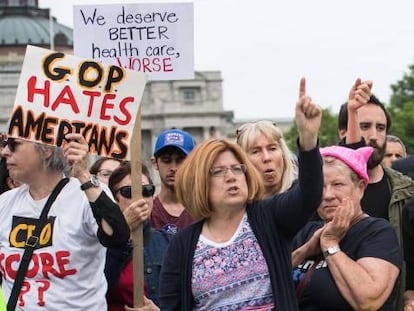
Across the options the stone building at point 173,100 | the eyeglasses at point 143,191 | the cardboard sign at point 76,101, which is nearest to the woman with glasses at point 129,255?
the eyeglasses at point 143,191

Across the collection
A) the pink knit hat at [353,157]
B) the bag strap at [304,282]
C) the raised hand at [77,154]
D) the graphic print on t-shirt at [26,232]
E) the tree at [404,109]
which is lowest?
the bag strap at [304,282]

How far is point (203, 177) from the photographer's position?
384 centimetres

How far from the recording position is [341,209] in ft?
13.0

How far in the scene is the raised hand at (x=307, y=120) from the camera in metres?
3.56

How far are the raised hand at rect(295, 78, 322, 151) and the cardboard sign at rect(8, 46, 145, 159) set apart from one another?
4.09 ft

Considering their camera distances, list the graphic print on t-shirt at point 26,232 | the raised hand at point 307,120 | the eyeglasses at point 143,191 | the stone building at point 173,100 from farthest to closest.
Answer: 1. the stone building at point 173,100
2. the eyeglasses at point 143,191
3. the graphic print on t-shirt at point 26,232
4. the raised hand at point 307,120

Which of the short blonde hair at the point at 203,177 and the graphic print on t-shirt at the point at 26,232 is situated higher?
the short blonde hair at the point at 203,177

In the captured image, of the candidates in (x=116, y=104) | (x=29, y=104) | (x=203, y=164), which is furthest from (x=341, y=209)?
(x=29, y=104)

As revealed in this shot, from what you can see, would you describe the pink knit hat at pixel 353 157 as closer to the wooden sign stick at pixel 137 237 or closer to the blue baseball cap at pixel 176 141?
the wooden sign stick at pixel 137 237

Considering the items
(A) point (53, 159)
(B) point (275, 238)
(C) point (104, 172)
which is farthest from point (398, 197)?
(C) point (104, 172)

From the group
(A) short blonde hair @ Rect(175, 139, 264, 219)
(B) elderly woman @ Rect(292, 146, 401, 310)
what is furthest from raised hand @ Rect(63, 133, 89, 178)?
(B) elderly woman @ Rect(292, 146, 401, 310)

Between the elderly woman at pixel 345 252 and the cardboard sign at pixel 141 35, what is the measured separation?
1334 millimetres

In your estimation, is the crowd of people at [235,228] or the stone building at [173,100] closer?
the crowd of people at [235,228]

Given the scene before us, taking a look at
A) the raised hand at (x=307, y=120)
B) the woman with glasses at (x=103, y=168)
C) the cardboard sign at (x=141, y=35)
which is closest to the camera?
the raised hand at (x=307, y=120)
